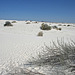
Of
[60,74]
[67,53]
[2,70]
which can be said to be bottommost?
[2,70]

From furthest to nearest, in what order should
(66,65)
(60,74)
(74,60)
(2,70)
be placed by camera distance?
(2,70)
(74,60)
(66,65)
(60,74)

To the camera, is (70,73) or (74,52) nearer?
(70,73)

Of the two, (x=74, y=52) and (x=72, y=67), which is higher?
(x=74, y=52)

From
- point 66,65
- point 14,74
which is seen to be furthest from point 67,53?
point 14,74

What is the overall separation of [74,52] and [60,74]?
953mm

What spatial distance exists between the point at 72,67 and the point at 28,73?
1.06m

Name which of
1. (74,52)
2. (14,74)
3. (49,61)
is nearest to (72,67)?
(74,52)

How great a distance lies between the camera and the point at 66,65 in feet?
10.3

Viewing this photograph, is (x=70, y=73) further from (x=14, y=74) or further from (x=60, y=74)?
(x=14, y=74)

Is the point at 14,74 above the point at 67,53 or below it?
below

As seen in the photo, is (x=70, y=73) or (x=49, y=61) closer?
(x=70, y=73)

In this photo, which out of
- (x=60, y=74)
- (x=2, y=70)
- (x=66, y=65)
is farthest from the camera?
(x=2, y=70)

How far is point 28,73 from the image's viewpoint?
308 centimetres

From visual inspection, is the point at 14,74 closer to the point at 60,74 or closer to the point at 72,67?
the point at 60,74
